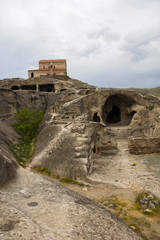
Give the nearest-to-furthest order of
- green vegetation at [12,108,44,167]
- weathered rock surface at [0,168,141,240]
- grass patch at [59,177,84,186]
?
weathered rock surface at [0,168,141,240]
grass patch at [59,177,84,186]
green vegetation at [12,108,44,167]

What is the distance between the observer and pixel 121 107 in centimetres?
2488

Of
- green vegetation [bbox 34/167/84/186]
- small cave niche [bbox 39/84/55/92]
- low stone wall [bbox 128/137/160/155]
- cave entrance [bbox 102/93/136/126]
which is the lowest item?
green vegetation [bbox 34/167/84/186]

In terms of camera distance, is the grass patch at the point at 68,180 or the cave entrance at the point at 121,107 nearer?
the grass patch at the point at 68,180

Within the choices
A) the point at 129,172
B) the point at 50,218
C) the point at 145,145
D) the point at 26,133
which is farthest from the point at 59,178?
the point at 26,133

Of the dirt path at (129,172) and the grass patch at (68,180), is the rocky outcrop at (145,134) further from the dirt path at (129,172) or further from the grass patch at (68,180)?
the grass patch at (68,180)

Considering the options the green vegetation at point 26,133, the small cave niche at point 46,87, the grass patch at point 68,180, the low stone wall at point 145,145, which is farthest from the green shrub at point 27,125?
the small cave niche at point 46,87

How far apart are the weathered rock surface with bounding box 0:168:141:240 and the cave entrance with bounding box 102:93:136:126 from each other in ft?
63.7

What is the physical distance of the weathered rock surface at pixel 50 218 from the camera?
131 inches

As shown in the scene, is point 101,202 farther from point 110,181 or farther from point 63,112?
point 63,112

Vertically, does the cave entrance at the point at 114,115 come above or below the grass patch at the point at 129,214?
above

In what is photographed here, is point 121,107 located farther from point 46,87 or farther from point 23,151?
point 23,151

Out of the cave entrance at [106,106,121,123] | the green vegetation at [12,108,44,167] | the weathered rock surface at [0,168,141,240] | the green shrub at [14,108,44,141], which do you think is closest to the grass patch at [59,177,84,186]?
the weathered rock surface at [0,168,141,240]

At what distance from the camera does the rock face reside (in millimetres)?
9297

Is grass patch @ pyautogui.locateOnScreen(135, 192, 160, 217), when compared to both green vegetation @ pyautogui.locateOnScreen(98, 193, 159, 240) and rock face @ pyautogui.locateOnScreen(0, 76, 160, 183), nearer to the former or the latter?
green vegetation @ pyautogui.locateOnScreen(98, 193, 159, 240)
